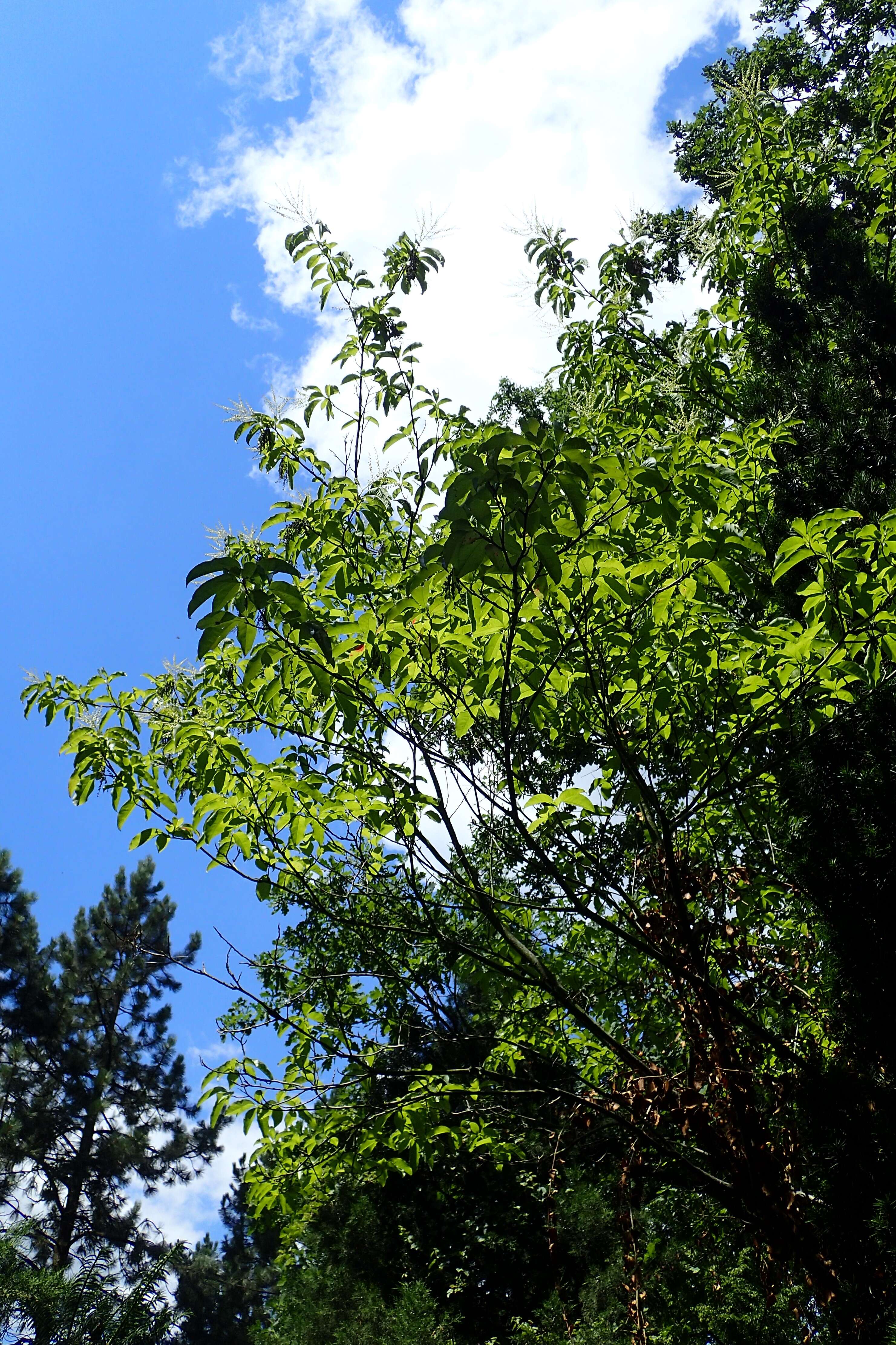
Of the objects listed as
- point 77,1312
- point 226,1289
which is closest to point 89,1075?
point 226,1289

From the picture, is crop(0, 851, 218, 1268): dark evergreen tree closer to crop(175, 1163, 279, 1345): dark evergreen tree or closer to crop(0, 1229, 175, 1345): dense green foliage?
crop(175, 1163, 279, 1345): dark evergreen tree

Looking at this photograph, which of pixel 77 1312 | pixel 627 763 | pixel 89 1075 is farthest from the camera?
pixel 89 1075

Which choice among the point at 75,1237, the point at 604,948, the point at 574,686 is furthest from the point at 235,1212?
the point at 574,686

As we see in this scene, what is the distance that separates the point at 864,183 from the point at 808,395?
2553mm

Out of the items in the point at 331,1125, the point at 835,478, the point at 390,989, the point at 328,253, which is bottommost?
the point at 331,1125

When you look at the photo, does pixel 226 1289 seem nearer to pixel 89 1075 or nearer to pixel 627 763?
pixel 89 1075

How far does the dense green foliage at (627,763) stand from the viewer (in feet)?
7.45

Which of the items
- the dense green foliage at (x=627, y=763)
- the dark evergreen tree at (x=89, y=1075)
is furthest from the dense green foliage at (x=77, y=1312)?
the dark evergreen tree at (x=89, y=1075)

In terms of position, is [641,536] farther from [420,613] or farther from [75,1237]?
[75,1237]

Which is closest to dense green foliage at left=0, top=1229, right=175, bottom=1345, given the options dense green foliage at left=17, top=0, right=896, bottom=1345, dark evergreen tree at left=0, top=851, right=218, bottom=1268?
dense green foliage at left=17, top=0, right=896, bottom=1345

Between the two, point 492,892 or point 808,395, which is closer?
point 492,892

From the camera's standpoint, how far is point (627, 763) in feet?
8.93

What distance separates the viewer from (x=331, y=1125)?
3303 mm

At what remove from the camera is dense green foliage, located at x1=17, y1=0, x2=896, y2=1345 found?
227 cm
